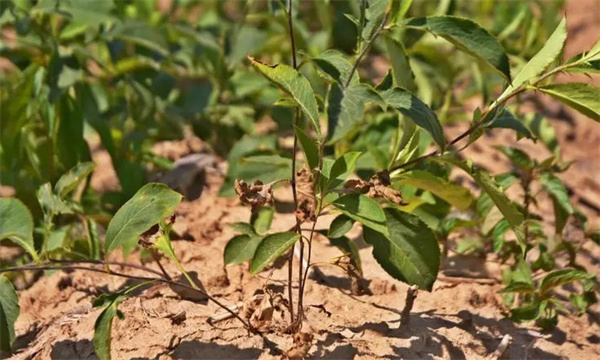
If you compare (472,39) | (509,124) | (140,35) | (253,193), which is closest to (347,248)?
(253,193)

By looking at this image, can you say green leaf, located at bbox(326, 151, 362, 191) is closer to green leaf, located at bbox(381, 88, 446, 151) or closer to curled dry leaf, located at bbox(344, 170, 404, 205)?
curled dry leaf, located at bbox(344, 170, 404, 205)

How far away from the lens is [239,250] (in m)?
2.25

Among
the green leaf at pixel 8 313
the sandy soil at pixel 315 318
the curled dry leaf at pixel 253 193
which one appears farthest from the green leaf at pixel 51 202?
the curled dry leaf at pixel 253 193

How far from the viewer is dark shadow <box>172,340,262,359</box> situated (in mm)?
2133

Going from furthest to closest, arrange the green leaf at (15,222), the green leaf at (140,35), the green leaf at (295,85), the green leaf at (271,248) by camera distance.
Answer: the green leaf at (140,35), the green leaf at (15,222), the green leaf at (271,248), the green leaf at (295,85)

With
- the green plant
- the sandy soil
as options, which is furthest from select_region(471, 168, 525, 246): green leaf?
the sandy soil

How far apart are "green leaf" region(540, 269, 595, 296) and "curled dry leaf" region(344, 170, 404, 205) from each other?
0.49 meters

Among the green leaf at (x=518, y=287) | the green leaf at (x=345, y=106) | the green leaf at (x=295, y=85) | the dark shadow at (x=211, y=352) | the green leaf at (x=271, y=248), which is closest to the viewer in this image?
the green leaf at (x=345, y=106)

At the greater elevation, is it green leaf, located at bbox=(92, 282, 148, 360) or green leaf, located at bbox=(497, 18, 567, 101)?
green leaf, located at bbox=(497, 18, 567, 101)

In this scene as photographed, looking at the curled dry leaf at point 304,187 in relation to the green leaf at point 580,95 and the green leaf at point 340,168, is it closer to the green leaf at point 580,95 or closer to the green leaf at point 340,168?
the green leaf at point 340,168

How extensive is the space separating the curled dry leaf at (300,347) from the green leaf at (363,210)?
0.28 m

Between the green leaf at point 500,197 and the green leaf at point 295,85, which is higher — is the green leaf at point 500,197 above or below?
below

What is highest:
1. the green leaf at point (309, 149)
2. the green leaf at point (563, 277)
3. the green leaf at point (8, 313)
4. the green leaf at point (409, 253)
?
the green leaf at point (309, 149)

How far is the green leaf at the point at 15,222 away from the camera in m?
2.23
